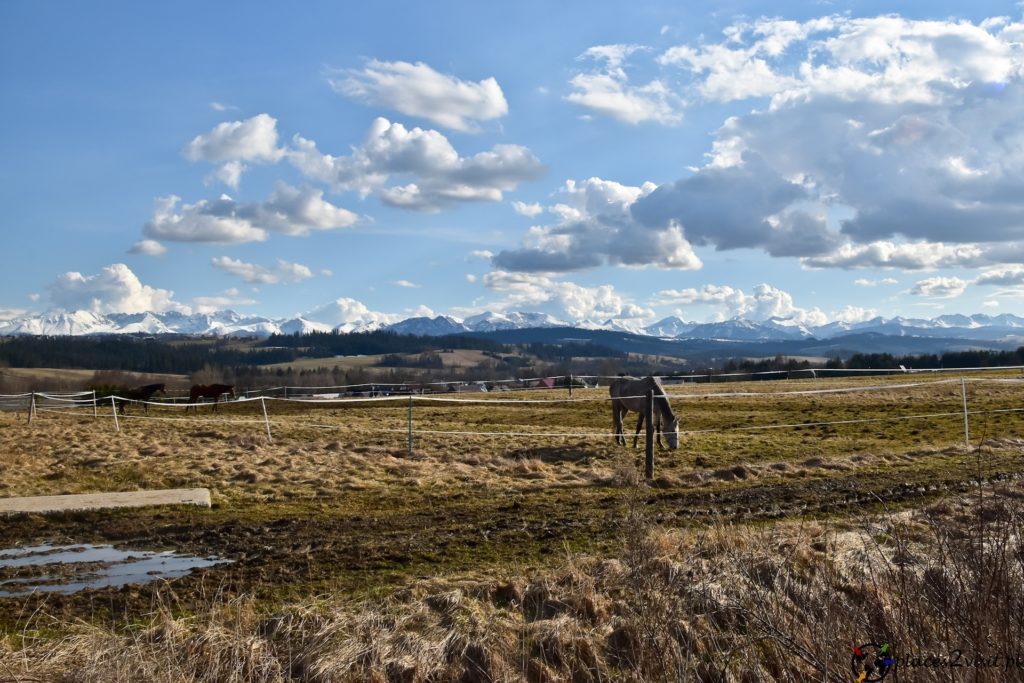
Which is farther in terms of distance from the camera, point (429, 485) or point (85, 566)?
point (429, 485)

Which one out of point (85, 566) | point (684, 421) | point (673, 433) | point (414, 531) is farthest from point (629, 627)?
point (684, 421)

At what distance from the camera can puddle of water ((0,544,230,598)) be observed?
705cm

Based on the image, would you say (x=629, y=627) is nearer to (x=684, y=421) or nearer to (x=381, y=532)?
(x=381, y=532)

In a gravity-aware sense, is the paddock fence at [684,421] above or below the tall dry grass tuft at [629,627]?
below

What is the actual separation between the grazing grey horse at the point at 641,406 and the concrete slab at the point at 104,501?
9.08 m

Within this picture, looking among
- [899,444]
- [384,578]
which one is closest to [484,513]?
[384,578]

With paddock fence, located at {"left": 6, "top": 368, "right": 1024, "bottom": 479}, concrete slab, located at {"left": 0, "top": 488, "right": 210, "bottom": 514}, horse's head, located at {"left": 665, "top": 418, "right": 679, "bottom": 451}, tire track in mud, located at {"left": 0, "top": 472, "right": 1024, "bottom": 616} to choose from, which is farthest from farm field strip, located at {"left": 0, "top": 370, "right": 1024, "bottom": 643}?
horse's head, located at {"left": 665, "top": 418, "right": 679, "bottom": 451}

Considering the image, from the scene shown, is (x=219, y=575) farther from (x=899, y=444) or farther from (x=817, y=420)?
(x=817, y=420)

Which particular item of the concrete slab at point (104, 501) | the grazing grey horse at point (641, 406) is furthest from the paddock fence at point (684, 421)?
the concrete slab at point (104, 501)

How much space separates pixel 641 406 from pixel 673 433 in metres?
1.99

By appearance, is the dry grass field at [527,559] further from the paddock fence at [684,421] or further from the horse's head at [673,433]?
the paddock fence at [684,421]

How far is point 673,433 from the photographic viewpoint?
55.2 ft

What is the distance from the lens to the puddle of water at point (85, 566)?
7.05 metres

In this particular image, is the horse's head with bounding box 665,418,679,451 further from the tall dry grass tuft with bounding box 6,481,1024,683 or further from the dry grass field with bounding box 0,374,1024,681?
the tall dry grass tuft with bounding box 6,481,1024,683
